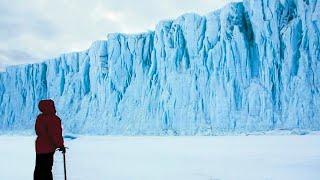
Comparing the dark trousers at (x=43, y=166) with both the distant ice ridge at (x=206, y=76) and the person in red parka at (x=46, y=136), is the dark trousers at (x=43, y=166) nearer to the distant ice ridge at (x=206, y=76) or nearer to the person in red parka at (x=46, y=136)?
the person in red parka at (x=46, y=136)

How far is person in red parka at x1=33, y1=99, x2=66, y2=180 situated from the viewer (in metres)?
4.13

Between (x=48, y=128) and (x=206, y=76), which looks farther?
(x=206, y=76)

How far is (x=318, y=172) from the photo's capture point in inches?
265

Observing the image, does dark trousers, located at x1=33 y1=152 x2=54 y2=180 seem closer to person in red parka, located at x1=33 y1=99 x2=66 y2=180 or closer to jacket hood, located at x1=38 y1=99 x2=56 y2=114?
person in red parka, located at x1=33 y1=99 x2=66 y2=180

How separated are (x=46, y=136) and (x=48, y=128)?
0.08m

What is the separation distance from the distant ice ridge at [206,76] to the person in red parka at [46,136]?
21079 mm

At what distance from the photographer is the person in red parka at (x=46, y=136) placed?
13.5 ft

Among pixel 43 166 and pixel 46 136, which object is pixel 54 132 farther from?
pixel 43 166

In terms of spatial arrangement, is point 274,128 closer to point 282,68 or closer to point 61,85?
point 282,68

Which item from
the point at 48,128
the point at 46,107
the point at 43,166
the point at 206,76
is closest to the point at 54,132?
the point at 48,128

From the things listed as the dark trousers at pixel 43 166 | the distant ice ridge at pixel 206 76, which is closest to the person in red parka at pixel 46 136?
the dark trousers at pixel 43 166

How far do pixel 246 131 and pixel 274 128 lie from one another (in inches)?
64.8

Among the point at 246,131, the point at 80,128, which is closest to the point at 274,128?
the point at 246,131

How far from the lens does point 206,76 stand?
94.2 feet
